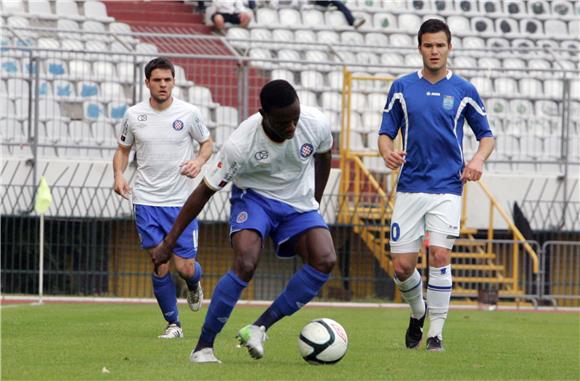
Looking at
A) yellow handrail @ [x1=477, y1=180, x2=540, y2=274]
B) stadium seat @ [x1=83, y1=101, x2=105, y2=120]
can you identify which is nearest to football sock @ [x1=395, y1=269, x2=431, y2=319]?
yellow handrail @ [x1=477, y1=180, x2=540, y2=274]

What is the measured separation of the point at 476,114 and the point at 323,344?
2463 millimetres

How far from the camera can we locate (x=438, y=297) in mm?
9672

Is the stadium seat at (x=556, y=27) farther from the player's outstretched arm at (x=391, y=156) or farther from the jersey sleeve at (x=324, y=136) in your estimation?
the jersey sleeve at (x=324, y=136)

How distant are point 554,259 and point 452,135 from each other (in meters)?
12.6

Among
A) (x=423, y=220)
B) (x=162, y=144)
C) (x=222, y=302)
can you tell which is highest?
(x=162, y=144)

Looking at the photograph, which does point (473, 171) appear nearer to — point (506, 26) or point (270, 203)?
point (270, 203)

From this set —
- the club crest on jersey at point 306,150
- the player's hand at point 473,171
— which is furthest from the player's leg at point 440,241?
the club crest on jersey at point 306,150

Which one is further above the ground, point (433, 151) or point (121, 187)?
point (433, 151)

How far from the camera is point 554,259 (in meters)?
21.8

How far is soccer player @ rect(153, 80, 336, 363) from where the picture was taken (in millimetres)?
7914

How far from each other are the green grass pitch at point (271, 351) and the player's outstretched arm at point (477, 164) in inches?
49.7

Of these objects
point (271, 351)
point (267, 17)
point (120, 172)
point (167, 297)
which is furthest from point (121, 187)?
point (267, 17)

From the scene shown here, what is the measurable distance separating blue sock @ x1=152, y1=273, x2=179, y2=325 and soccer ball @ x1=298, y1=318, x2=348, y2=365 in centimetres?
285

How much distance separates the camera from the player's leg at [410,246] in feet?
31.9
